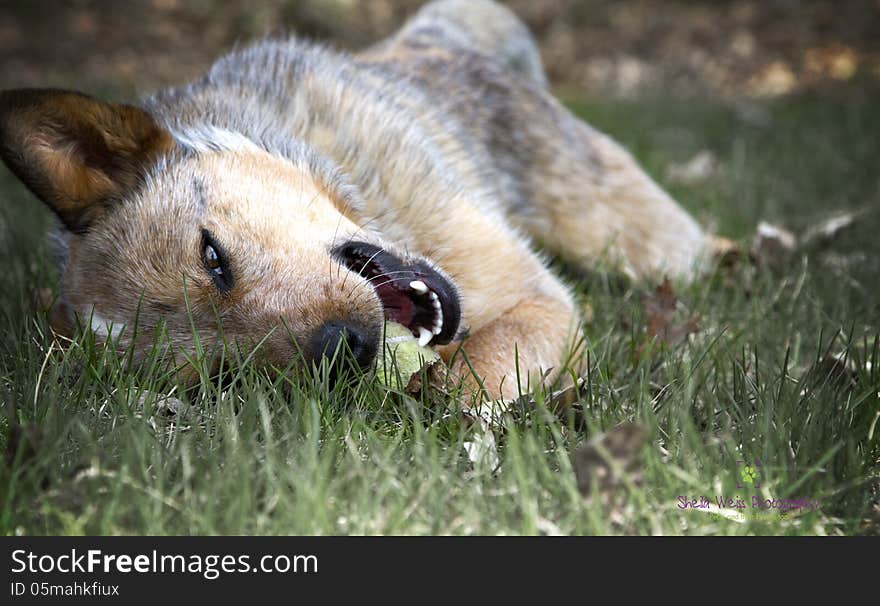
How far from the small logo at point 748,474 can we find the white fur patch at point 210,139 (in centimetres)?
194

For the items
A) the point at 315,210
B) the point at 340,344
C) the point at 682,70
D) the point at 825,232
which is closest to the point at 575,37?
the point at 682,70

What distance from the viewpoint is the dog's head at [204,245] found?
262 centimetres

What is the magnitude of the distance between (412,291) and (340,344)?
52 cm

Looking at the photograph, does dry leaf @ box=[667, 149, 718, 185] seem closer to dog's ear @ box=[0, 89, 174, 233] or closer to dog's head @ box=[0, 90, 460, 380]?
dog's head @ box=[0, 90, 460, 380]

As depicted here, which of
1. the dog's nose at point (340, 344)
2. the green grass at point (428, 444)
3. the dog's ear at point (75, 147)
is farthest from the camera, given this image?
the dog's ear at point (75, 147)

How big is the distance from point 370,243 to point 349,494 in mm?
1038

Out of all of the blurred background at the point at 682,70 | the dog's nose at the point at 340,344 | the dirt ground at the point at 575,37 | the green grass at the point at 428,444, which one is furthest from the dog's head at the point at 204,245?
the dirt ground at the point at 575,37

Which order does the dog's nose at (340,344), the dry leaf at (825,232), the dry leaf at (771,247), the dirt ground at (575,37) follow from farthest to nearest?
the dirt ground at (575,37), the dry leaf at (825,232), the dry leaf at (771,247), the dog's nose at (340,344)

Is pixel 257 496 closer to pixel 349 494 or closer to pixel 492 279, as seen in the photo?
pixel 349 494

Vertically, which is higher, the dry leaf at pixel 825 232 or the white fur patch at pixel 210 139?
the white fur patch at pixel 210 139

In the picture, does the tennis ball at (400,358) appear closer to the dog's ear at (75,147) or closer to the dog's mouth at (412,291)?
the dog's mouth at (412,291)

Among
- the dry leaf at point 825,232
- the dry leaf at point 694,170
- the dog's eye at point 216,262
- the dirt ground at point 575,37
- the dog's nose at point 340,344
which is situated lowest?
the dirt ground at point 575,37

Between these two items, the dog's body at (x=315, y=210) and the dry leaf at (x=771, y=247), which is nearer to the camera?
the dog's body at (x=315, y=210)

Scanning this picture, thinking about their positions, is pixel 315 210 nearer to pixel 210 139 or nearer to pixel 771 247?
pixel 210 139
